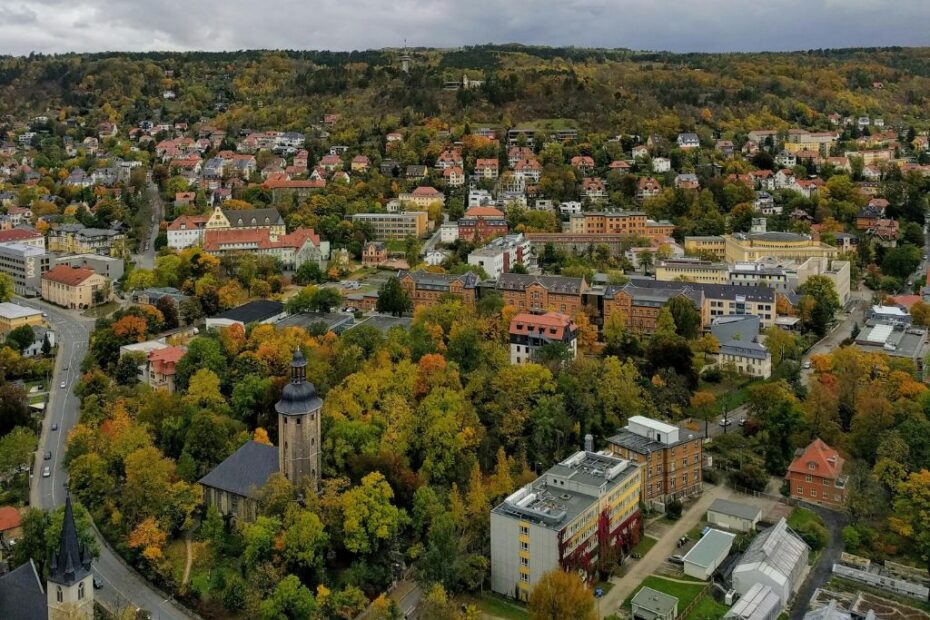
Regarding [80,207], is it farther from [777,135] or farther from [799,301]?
[777,135]

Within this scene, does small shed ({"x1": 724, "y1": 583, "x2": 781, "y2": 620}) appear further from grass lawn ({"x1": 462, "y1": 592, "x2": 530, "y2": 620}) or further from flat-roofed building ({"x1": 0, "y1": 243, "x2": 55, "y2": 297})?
flat-roofed building ({"x1": 0, "y1": 243, "x2": 55, "y2": 297})

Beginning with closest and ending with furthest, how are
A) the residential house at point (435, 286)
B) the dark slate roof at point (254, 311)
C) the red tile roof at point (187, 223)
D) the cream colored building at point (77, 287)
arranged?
the dark slate roof at point (254, 311) < the residential house at point (435, 286) < the cream colored building at point (77, 287) < the red tile roof at point (187, 223)

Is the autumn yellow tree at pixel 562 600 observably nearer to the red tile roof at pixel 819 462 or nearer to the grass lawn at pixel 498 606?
the grass lawn at pixel 498 606

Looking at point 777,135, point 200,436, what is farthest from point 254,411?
point 777,135

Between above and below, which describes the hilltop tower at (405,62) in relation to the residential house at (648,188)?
above

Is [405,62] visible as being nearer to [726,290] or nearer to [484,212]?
[484,212]

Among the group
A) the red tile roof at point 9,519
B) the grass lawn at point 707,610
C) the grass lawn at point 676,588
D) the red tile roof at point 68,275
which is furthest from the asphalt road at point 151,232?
the grass lawn at point 707,610
